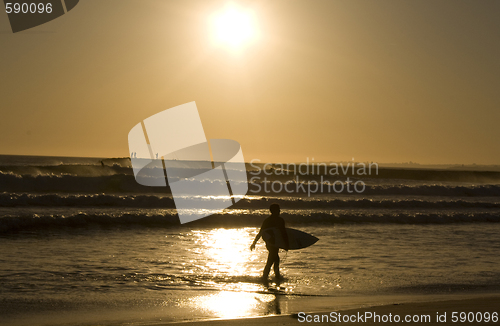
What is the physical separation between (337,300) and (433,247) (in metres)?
6.25

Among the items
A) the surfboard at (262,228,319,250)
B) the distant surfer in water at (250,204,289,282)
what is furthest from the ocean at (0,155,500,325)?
the surfboard at (262,228,319,250)

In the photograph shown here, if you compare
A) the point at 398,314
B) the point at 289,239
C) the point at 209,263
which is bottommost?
the point at 398,314

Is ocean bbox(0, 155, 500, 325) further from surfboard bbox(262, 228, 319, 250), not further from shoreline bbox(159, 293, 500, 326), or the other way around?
surfboard bbox(262, 228, 319, 250)

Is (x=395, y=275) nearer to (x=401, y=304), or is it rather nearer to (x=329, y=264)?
(x=329, y=264)

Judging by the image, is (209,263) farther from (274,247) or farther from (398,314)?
(398,314)

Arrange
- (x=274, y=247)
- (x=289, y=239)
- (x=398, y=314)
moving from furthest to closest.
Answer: (x=289, y=239)
(x=274, y=247)
(x=398, y=314)

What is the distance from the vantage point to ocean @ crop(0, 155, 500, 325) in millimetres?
6426

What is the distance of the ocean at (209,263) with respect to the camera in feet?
21.1

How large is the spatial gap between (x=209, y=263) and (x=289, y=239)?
6.06 feet

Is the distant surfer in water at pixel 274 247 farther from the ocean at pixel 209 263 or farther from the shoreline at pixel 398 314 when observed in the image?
the shoreline at pixel 398 314

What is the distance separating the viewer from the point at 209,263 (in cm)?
944

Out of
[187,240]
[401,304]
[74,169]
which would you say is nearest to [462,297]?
[401,304]

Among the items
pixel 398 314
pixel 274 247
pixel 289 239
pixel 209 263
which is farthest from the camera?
pixel 209 263

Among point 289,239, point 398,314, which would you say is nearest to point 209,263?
point 289,239
